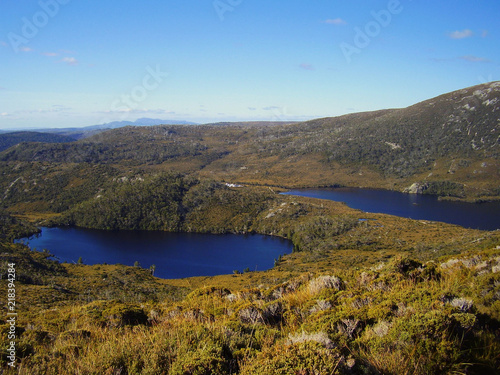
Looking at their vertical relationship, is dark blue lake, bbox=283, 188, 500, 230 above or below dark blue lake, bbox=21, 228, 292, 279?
above

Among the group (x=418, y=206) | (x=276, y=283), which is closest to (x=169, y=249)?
(x=276, y=283)

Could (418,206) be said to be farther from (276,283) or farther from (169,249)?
(276,283)

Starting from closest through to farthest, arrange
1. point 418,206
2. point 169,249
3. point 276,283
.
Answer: point 276,283 → point 169,249 → point 418,206

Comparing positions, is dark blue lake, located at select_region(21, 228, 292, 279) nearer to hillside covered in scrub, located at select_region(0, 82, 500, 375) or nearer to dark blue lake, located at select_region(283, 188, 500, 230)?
hillside covered in scrub, located at select_region(0, 82, 500, 375)

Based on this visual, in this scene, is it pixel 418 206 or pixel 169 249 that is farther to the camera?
pixel 418 206

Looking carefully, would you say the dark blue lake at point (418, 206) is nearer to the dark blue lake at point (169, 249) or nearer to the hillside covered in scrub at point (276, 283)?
the hillside covered in scrub at point (276, 283)

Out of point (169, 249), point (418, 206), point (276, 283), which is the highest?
point (276, 283)

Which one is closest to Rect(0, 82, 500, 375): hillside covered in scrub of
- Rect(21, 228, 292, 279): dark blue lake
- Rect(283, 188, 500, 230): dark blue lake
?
Rect(21, 228, 292, 279): dark blue lake

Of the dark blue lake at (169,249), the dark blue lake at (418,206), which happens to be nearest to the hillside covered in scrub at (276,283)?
the dark blue lake at (169,249)
